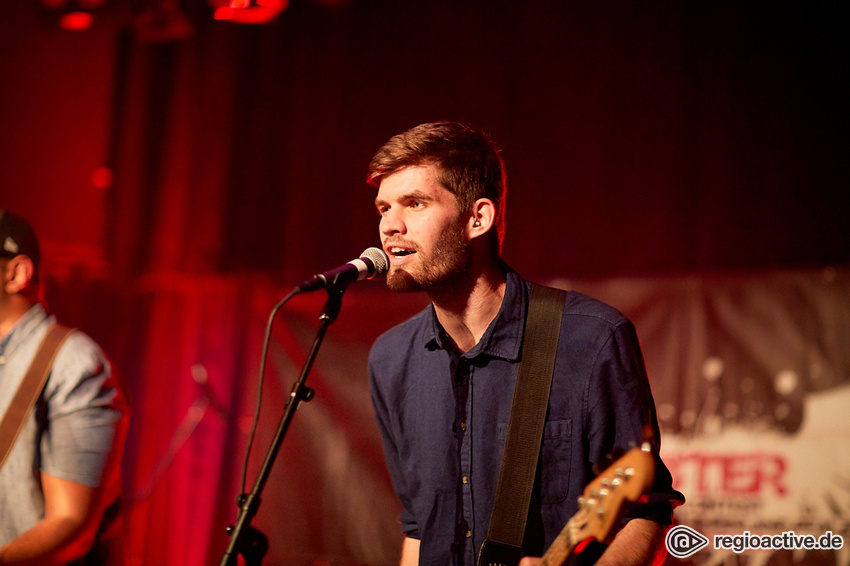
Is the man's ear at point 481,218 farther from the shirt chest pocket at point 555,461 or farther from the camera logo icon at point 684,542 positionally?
the camera logo icon at point 684,542

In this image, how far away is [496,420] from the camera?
276 centimetres

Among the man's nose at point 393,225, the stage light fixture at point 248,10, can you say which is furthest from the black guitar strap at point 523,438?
the stage light fixture at point 248,10

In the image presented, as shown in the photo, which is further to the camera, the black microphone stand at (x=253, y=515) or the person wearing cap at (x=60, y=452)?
the person wearing cap at (x=60, y=452)

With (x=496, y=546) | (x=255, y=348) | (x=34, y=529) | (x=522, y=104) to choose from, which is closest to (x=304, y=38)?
(x=522, y=104)

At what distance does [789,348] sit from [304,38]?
4419 millimetres

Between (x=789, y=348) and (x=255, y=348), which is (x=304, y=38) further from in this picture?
(x=789, y=348)

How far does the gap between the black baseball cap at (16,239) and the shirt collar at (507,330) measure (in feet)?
6.82

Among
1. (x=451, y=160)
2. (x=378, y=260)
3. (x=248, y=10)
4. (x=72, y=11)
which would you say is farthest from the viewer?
(x=72, y=11)

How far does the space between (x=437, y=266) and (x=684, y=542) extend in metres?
2.67

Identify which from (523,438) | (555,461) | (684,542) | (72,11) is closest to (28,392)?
(523,438)

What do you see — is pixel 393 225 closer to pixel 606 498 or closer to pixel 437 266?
pixel 437 266

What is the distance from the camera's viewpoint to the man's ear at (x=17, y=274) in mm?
3570

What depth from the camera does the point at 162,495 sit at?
5.96 m

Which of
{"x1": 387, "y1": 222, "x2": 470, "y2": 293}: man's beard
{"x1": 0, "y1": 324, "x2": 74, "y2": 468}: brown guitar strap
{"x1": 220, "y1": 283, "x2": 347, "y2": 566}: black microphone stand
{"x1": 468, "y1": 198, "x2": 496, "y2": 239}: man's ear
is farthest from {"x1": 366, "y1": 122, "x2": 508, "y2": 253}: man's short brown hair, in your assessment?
{"x1": 0, "y1": 324, "x2": 74, "y2": 468}: brown guitar strap
